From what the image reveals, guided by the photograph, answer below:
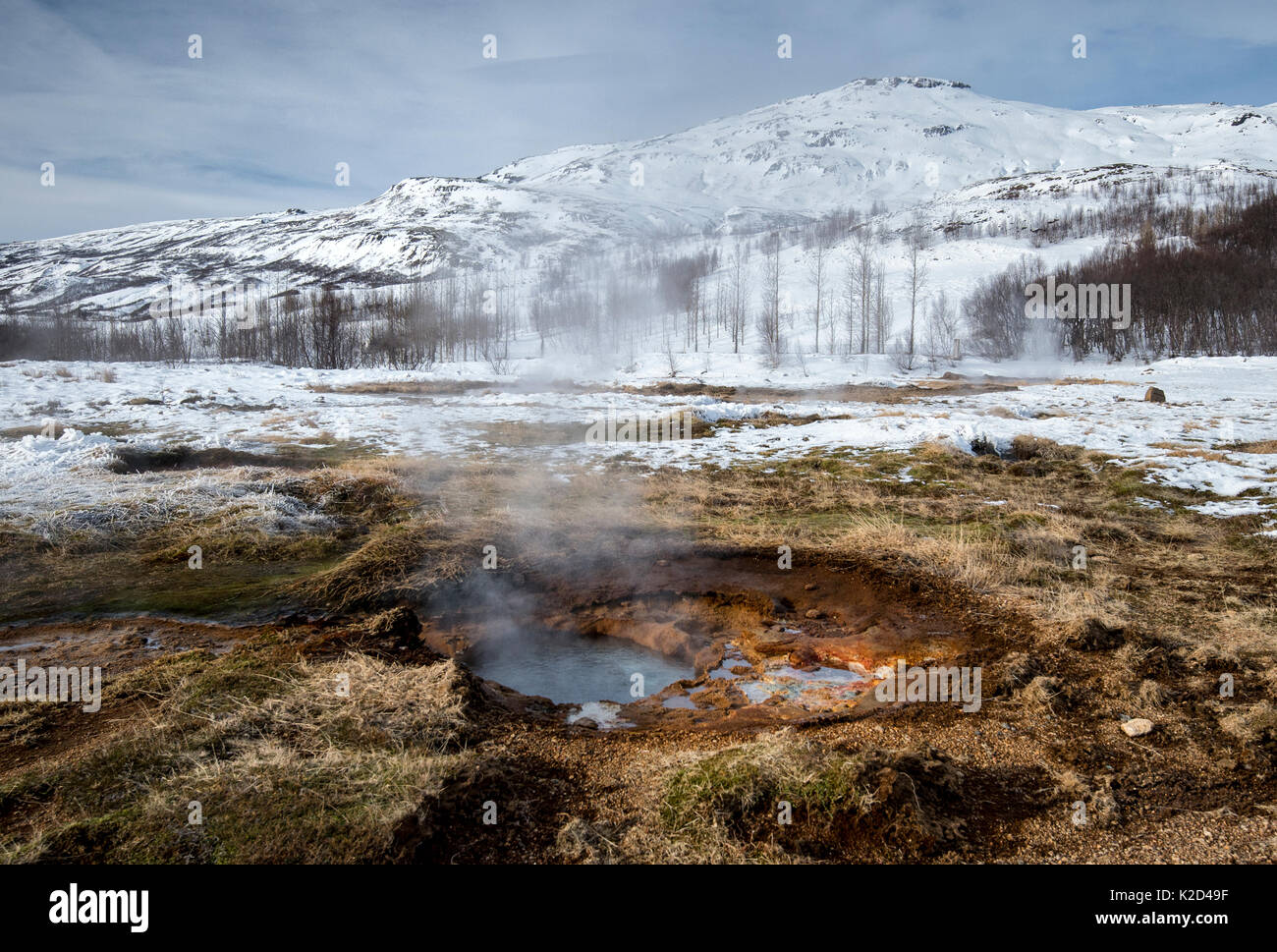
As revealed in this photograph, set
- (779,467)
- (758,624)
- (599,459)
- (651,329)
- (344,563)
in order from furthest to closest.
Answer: (651,329) → (599,459) → (779,467) → (344,563) → (758,624)

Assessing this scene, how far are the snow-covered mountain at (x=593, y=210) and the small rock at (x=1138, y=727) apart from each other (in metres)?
110

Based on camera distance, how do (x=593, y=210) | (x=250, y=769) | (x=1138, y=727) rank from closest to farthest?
(x=250, y=769) → (x=1138, y=727) → (x=593, y=210)

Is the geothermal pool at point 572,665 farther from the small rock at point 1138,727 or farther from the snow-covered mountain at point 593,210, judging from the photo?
the snow-covered mountain at point 593,210

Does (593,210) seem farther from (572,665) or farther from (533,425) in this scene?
(572,665)

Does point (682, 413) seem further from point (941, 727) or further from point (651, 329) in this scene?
point (651, 329)

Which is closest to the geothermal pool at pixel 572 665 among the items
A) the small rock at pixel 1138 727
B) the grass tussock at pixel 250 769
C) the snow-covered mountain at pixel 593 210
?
the grass tussock at pixel 250 769

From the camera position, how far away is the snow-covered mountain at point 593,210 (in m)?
130

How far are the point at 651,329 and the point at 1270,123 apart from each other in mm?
174824

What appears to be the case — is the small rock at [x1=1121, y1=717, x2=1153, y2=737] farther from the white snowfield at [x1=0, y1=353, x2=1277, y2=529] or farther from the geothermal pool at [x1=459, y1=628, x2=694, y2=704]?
the white snowfield at [x1=0, y1=353, x2=1277, y2=529]

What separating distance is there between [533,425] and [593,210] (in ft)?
526

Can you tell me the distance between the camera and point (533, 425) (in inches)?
815

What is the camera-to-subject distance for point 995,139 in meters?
187

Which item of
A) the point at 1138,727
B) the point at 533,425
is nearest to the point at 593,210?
the point at 533,425
